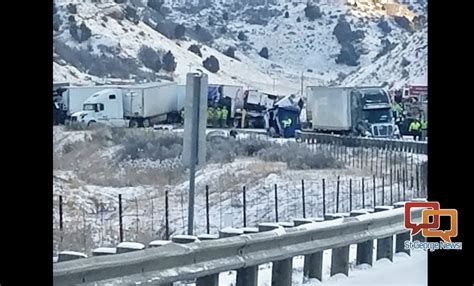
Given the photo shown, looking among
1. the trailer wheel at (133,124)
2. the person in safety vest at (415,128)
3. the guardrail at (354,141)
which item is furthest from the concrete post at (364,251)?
the trailer wheel at (133,124)

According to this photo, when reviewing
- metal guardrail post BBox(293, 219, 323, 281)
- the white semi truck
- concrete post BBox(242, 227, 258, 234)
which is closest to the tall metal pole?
concrete post BBox(242, 227, 258, 234)

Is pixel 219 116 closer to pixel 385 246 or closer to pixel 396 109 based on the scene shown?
pixel 396 109

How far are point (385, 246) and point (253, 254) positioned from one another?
560 millimetres

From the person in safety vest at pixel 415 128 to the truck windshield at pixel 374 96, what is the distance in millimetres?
204

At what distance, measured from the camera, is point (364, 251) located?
3914mm

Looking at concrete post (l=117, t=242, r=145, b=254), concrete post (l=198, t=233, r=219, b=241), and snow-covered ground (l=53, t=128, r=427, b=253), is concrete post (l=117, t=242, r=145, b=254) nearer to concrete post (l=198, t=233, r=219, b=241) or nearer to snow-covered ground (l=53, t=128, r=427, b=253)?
snow-covered ground (l=53, t=128, r=427, b=253)

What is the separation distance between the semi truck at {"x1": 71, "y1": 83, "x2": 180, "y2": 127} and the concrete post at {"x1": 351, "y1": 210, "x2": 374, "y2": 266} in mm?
943

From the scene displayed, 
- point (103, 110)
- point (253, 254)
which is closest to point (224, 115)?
point (103, 110)

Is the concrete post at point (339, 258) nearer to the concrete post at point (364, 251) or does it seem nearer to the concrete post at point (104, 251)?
the concrete post at point (364, 251)

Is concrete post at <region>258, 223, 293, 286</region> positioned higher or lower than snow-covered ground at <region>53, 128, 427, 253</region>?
lower

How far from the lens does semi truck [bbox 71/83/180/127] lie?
3242 millimetres
